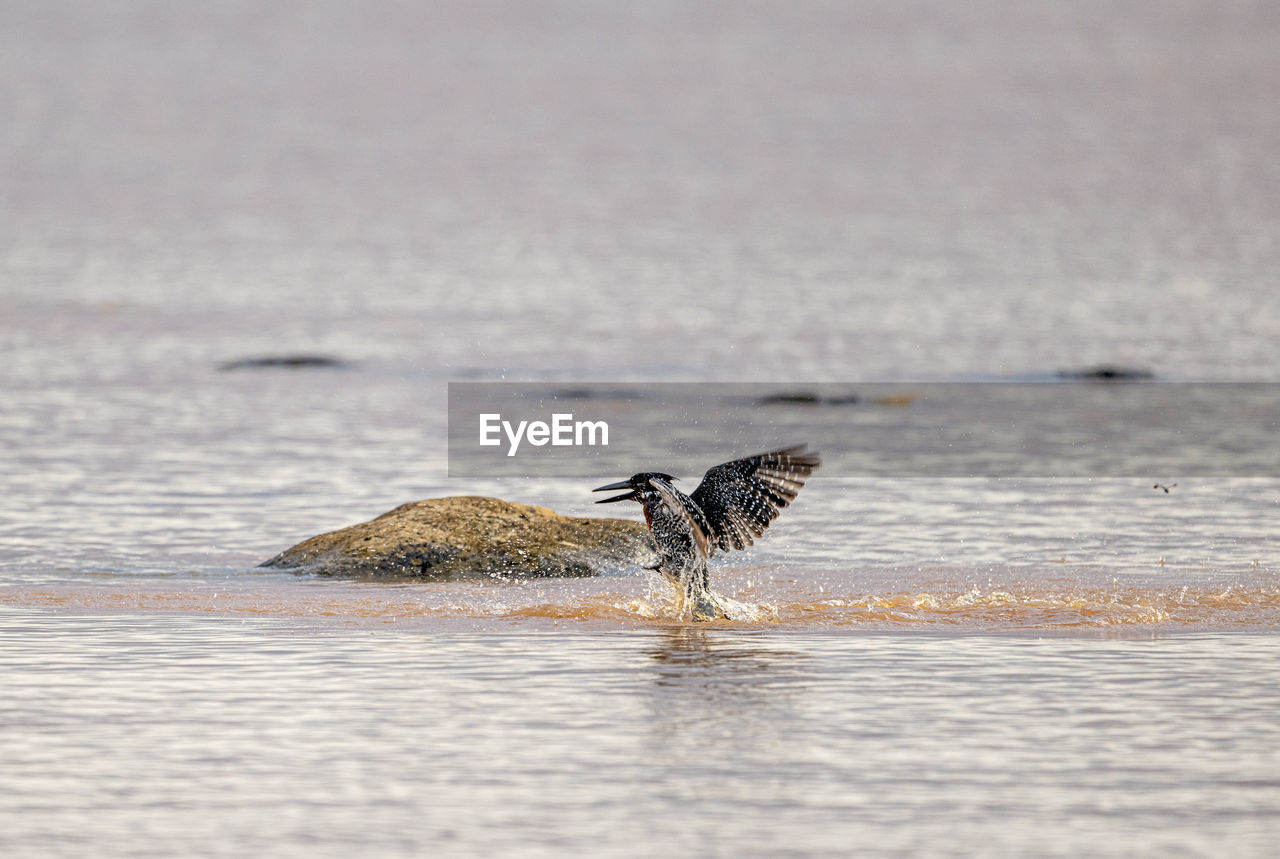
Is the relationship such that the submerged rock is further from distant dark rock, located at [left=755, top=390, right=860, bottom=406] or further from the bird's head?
distant dark rock, located at [left=755, top=390, right=860, bottom=406]

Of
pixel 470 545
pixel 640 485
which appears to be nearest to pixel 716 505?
pixel 640 485

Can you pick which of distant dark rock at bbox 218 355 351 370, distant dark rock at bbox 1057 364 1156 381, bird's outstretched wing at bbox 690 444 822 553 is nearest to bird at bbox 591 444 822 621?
bird's outstretched wing at bbox 690 444 822 553

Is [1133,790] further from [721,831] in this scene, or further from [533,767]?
[533,767]

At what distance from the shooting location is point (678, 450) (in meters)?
25.4

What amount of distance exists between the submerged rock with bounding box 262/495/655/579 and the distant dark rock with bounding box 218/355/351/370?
19.8 metres

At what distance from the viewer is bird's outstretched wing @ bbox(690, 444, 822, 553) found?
14.6m

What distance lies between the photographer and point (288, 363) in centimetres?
3703

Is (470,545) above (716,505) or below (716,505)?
below

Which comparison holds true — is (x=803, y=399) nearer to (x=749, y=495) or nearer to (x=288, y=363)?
(x=288, y=363)

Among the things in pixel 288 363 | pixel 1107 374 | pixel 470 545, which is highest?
pixel 288 363

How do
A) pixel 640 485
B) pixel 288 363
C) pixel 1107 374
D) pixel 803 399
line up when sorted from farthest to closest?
pixel 288 363, pixel 1107 374, pixel 803 399, pixel 640 485

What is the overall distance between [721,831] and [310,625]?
5.58 meters

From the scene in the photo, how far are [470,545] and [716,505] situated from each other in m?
2.51

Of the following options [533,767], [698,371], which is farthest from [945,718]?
[698,371]
